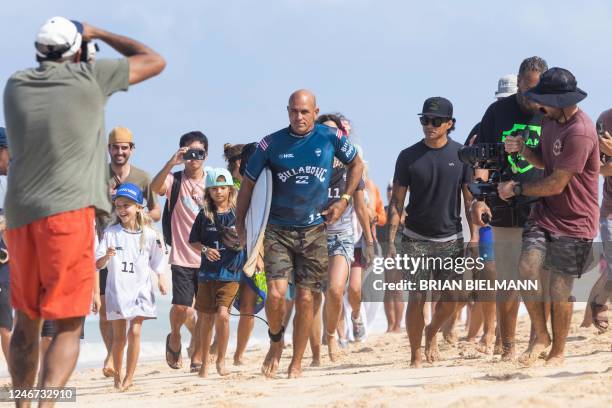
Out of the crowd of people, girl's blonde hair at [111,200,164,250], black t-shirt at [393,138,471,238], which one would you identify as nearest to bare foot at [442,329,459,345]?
the crowd of people

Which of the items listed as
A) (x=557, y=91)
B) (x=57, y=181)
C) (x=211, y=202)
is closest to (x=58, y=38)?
(x=57, y=181)

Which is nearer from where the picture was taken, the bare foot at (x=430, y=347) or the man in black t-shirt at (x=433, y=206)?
the man in black t-shirt at (x=433, y=206)

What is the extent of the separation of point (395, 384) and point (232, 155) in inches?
171

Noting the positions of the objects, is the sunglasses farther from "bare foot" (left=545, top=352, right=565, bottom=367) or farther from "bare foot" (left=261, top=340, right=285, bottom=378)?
"bare foot" (left=545, top=352, right=565, bottom=367)

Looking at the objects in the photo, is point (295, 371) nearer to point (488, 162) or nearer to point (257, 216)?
point (257, 216)

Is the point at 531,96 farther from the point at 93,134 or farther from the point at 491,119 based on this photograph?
the point at 93,134

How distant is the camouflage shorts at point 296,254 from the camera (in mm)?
8781

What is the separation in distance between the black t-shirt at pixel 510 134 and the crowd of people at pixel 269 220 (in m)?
0.01

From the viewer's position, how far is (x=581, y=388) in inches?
239

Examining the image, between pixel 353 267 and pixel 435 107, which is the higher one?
pixel 435 107

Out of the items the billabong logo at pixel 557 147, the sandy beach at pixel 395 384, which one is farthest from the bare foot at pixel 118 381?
the billabong logo at pixel 557 147

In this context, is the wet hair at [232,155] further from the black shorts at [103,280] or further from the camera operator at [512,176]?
the camera operator at [512,176]

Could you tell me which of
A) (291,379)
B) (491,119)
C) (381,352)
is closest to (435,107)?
(491,119)

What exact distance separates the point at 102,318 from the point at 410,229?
3168 millimetres
